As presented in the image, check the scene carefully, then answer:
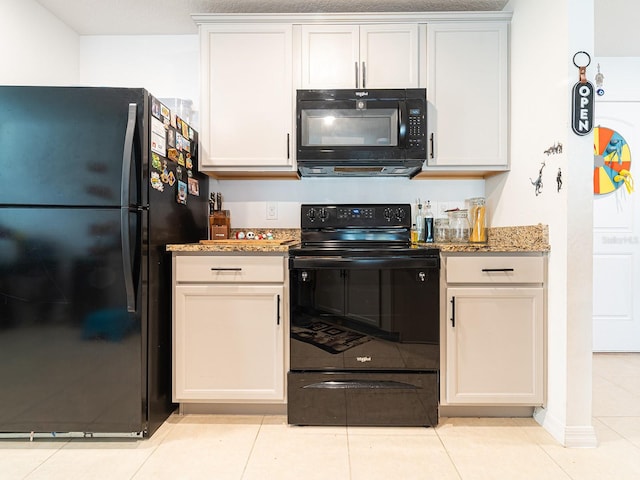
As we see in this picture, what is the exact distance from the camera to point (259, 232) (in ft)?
8.25

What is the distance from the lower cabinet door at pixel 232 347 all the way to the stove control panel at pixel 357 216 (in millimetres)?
670

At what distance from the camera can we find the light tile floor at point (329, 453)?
1.49 metres

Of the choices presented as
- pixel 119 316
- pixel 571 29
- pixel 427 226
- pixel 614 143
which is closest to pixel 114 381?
pixel 119 316

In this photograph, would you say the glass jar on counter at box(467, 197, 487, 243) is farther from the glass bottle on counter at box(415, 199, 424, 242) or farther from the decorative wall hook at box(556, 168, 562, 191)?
the decorative wall hook at box(556, 168, 562, 191)

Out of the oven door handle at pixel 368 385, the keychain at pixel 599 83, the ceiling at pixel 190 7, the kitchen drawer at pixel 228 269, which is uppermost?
the ceiling at pixel 190 7

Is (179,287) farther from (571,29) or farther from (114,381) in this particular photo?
(571,29)

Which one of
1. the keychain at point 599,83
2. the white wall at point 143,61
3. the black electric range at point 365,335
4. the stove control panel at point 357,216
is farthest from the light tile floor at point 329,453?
the keychain at point 599,83

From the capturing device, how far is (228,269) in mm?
1881

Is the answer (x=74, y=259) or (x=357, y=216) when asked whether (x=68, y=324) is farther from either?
(x=357, y=216)

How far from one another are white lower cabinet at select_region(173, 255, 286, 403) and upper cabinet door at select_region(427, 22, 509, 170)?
4.01 feet

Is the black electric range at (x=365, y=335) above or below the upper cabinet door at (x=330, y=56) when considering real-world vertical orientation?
below

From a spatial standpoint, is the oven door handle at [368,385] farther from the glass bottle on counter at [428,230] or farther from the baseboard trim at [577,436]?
the glass bottle on counter at [428,230]

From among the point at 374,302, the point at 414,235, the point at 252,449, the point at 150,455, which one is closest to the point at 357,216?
the point at 414,235

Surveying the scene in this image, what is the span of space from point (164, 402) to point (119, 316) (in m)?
0.53
